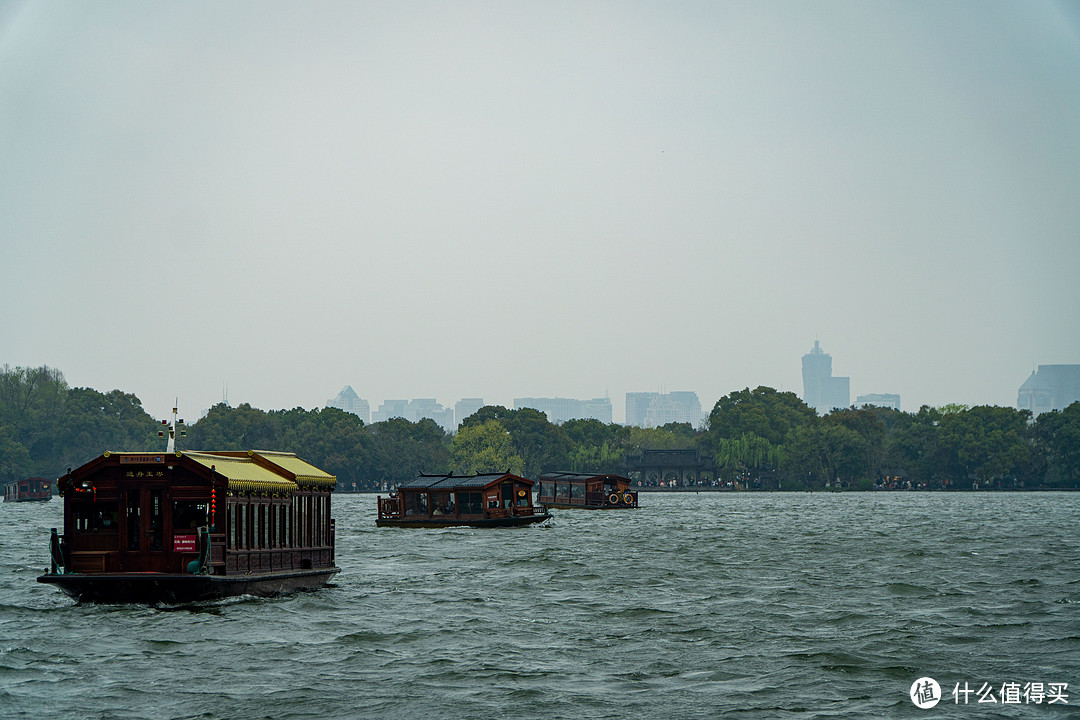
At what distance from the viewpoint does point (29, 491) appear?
134 m

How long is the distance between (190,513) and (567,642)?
9.62 metres

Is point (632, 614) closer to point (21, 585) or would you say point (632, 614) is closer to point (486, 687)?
point (486, 687)

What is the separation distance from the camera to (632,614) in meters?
30.5

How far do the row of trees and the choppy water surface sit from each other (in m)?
130

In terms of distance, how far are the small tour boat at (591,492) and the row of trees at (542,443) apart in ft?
204

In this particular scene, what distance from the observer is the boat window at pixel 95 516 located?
29.8 metres

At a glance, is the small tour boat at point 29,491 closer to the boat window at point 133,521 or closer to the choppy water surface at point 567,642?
the choppy water surface at point 567,642

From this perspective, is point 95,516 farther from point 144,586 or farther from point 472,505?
point 472,505

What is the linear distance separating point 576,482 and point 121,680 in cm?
8686

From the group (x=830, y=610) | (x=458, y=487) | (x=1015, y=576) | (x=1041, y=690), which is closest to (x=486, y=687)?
(x=1041, y=690)

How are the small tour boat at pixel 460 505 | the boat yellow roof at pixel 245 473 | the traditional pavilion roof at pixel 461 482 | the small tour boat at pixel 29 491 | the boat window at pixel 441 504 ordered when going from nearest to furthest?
the boat yellow roof at pixel 245 473, the small tour boat at pixel 460 505, the traditional pavilion roof at pixel 461 482, the boat window at pixel 441 504, the small tour boat at pixel 29 491

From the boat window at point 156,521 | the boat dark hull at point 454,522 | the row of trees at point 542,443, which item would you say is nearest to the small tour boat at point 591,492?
the boat dark hull at point 454,522

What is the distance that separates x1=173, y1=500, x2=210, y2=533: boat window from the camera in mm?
29669

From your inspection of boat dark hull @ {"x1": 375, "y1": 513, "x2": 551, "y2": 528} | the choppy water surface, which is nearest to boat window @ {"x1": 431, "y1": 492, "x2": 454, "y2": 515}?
boat dark hull @ {"x1": 375, "y1": 513, "x2": 551, "y2": 528}
